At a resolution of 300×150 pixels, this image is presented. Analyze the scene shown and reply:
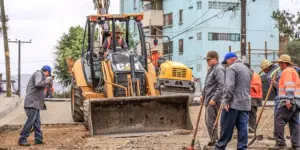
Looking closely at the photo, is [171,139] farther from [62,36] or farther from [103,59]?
[62,36]

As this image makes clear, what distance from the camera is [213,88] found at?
11422 millimetres

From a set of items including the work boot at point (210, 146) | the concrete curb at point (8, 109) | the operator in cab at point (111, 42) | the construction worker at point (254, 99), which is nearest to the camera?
the work boot at point (210, 146)

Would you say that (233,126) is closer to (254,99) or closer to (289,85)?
(289,85)

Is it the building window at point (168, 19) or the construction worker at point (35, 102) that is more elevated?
the building window at point (168, 19)

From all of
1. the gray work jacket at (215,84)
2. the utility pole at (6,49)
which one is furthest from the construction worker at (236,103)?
the utility pole at (6,49)

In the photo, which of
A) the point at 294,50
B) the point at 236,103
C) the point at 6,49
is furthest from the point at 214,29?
the point at 236,103

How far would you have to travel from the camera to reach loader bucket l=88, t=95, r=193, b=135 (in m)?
13.9

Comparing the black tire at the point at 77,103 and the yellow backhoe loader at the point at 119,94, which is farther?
the black tire at the point at 77,103

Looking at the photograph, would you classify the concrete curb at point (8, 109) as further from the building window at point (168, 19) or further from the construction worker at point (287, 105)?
the building window at point (168, 19)

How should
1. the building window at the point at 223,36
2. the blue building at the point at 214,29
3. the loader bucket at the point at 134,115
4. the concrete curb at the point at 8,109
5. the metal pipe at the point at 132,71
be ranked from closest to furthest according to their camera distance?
the loader bucket at the point at 134,115 < the metal pipe at the point at 132,71 < the concrete curb at the point at 8,109 < the blue building at the point at 214,29 < the building window at the point at 223,36

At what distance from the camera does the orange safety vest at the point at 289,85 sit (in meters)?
11.2

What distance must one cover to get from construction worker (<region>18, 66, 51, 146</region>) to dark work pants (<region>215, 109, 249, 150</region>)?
449cm

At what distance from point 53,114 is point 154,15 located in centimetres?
3329

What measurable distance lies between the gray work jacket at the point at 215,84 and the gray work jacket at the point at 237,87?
1.00 meters
